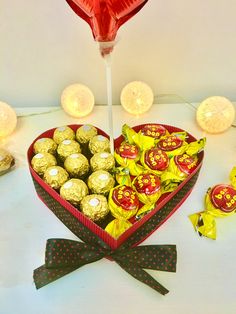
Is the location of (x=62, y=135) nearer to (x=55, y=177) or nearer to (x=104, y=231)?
(x=55, y=177)

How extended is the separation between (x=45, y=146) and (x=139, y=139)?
9.8 inches

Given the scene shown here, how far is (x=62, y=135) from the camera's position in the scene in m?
0.90

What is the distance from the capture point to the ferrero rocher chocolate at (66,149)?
85 centimetres

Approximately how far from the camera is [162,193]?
804mm

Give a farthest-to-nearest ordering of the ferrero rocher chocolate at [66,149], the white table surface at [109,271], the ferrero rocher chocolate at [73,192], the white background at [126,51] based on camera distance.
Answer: the white background at [126,51]
the ferrero rocher chocolate at [66,149]
the ferrero rocher chocolate at [73,192]
the white table surface at [109,271]

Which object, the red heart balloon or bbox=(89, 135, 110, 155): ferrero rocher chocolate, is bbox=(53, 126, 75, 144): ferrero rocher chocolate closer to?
bbox=(89, 135, 110, 155): ferrero rocher chocolate

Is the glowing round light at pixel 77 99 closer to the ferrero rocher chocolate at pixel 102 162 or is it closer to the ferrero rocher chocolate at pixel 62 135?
the ferrero rocher chocolate at pixel 62 135

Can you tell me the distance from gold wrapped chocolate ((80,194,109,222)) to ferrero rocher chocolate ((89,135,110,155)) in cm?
17

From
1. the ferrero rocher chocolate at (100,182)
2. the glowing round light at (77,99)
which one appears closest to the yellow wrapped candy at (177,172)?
the ferrero rocher chocolate at (100,182)

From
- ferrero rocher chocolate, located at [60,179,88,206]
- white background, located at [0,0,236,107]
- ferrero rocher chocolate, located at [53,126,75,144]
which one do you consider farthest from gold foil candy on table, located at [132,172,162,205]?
white background, located at [0,0,236,107]

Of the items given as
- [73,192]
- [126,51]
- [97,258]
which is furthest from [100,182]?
[126,51]

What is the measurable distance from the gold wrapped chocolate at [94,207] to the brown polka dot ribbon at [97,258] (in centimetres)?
6

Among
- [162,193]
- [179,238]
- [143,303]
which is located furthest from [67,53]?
[143,303]

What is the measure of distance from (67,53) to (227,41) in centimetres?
50
